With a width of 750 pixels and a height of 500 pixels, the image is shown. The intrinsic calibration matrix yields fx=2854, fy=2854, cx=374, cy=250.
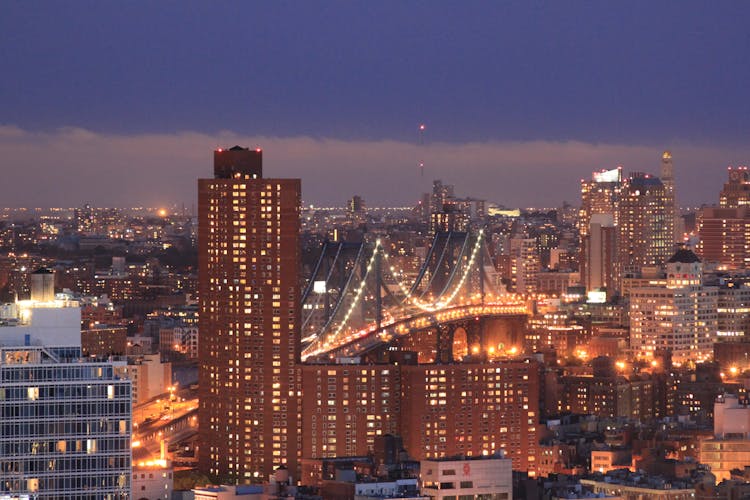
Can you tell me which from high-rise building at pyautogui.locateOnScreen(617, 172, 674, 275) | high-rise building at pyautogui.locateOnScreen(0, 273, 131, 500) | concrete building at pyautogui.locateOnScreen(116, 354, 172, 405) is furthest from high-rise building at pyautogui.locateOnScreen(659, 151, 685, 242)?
high-rise building at pyautogui.locateOnScreen(0, 273, 131, 500)

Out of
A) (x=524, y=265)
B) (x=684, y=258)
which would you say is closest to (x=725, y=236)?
(x=524, y=265)

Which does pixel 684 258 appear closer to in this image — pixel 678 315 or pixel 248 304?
pixel 678 315

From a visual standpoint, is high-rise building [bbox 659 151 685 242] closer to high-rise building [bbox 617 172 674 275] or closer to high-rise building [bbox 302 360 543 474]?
high-rise building [bbox 617 172 674 275]

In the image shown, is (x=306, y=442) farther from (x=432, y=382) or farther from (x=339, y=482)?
(x=339, y=482)

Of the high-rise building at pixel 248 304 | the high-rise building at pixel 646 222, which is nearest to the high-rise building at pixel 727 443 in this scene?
the high-rise building at pixel 248 304

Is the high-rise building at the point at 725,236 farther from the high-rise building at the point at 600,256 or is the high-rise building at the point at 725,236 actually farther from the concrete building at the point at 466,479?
the concrete building at the point at 466,479

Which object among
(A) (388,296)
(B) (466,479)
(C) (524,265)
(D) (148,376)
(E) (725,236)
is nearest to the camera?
(B) (466,479)
